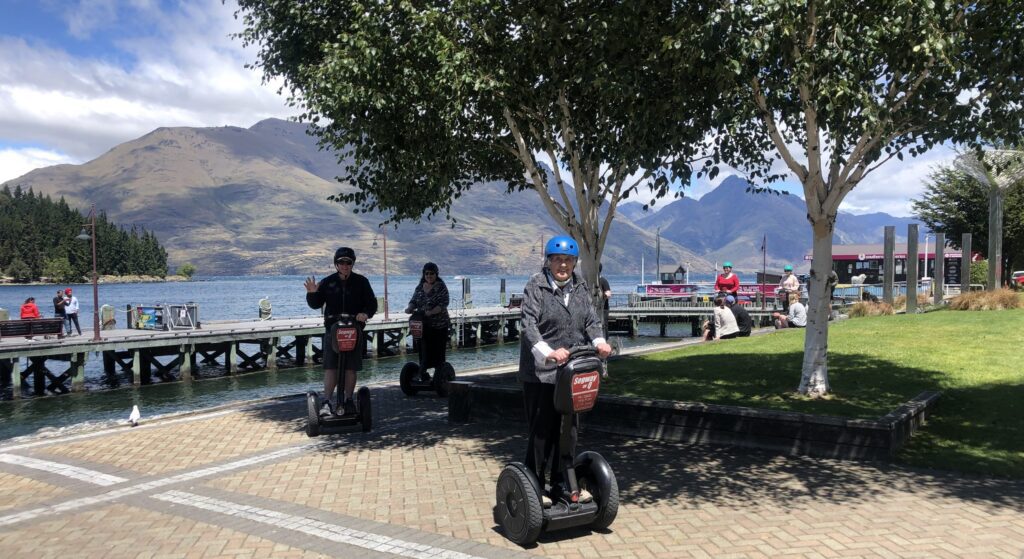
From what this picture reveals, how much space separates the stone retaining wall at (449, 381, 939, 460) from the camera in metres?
7.74

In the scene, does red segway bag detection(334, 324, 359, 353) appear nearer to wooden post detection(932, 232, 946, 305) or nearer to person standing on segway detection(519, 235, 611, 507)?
person standing on segway detection(519, 235, 611, 507)

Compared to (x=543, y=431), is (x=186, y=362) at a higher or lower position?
lower

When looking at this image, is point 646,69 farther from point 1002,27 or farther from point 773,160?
point 773,160

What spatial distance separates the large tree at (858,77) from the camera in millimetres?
7715

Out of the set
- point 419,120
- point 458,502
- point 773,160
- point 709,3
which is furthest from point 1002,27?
point 458,502

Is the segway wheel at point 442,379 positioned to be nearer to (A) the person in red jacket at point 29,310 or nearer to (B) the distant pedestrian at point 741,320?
(B) the distant pedestrian at point 741,320

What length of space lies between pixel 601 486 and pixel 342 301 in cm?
473

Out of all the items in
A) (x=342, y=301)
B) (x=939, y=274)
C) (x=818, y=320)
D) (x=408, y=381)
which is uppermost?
(x=939, y=274)

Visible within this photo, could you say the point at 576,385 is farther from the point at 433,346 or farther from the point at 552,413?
the point at 433,346

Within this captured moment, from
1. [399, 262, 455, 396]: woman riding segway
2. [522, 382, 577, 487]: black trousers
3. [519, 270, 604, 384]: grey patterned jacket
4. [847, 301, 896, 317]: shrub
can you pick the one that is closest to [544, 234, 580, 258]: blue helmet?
[519, 270, 604, 384]: grey patterned jacket

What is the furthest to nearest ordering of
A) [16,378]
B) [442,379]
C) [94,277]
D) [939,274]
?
1. [94,277]
2. [16,378]
3. [939,274]
4. [442,379]

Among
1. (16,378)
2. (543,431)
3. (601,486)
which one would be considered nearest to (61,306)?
(16,378)

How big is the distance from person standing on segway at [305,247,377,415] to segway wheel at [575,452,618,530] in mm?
4320

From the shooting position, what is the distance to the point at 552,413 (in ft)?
18.2
